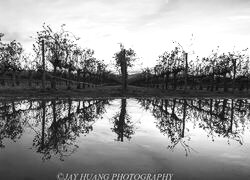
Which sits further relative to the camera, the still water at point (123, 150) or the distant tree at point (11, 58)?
the distant tree at point (11, 58)

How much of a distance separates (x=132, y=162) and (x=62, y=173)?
6.12 ft

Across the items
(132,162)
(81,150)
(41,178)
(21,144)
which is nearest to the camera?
(41,178)

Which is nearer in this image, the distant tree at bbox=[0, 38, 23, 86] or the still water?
the still water

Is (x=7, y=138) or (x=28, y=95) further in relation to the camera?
(x=28, y=95)

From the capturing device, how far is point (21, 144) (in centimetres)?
935

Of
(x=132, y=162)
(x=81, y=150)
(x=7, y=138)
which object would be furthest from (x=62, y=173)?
(x=7, y=138)

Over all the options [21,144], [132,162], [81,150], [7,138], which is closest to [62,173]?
[132,162]

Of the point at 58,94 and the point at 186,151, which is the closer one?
the point at 186,151

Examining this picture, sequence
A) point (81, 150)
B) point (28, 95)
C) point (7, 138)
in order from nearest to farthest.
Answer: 1. point (81, 150)
2. point (7, 138)
3. point (28, 95)

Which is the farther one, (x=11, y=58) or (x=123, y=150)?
(x=11, y=58)

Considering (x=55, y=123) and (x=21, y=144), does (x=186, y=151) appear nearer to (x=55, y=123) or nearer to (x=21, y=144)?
(x=21, y=144)

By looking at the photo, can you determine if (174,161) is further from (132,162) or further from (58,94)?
(58,94)

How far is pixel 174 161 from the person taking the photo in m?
7.23

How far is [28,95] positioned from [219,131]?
92.5ft
